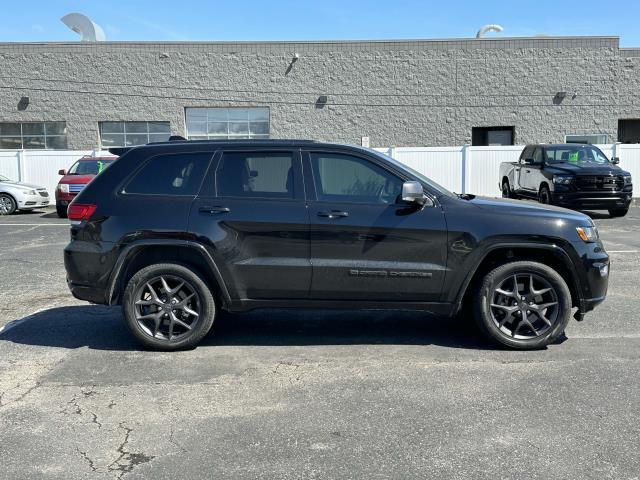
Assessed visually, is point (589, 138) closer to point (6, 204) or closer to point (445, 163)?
point (445, 163)

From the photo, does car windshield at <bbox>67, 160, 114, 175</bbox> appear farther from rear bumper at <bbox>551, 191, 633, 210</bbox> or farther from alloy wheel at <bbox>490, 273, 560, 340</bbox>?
alloy wheel at <bbox>490, 273, 560, 340</bbox>

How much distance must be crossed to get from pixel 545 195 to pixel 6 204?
15.7 metres

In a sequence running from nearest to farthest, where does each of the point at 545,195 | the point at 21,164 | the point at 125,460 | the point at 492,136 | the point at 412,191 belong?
the point at 125,460 < the point at 412,191 < the point at 545,195 < the point at 21,164 < the point at 492,136

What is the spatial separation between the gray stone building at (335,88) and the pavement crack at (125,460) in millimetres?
23208

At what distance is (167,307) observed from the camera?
552 centimetres

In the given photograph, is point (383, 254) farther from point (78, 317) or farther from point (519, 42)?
point (519, 42)

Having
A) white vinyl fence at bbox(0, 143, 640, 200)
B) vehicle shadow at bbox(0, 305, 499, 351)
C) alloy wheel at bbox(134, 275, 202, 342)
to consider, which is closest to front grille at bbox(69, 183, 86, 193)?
white vinyl fence at bbox(0, 143, 640, 200)

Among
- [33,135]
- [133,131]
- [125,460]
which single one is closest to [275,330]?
[125,460]

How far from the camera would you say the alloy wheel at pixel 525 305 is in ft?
17.9

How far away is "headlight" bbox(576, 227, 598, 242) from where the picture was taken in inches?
215

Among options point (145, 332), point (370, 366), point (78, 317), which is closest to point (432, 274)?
point (370, 366)

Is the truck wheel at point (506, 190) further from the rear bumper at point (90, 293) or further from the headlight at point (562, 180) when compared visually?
the rear bumper at point (90, 293)

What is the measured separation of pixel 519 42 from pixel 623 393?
80.3ft

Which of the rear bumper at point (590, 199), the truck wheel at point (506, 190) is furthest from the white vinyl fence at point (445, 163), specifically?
the rear bumper at point (590, 199)
